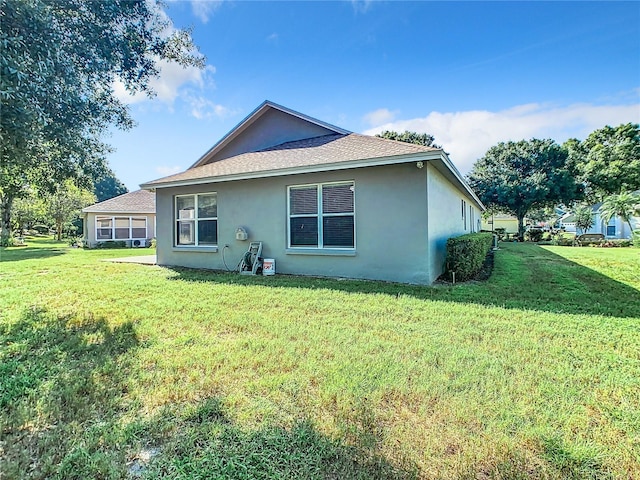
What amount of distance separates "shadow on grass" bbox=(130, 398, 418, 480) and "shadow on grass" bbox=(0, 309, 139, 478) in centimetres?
27

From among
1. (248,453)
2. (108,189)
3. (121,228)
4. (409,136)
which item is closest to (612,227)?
(409,136)

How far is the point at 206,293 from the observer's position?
6.53 meters

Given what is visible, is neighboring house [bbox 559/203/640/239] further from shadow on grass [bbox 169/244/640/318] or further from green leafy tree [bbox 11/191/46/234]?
green leafy tree [bbox 11/191/46/234]

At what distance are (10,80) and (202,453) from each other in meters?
4.10

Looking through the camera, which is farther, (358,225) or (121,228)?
(121,228)

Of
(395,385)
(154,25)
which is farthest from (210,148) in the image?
(395,385)

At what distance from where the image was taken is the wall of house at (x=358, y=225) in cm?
733

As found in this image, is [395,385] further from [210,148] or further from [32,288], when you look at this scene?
[210,148]

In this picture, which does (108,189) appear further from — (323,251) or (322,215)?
(323,251)

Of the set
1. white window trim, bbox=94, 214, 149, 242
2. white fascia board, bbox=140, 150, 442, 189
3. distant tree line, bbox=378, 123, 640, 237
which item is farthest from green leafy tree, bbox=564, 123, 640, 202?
white window trim, bbox=94, 214, 149, 242

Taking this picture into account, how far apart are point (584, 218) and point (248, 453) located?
35.0 m

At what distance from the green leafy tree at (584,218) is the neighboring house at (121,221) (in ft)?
117

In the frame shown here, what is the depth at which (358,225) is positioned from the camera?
26.0 ft

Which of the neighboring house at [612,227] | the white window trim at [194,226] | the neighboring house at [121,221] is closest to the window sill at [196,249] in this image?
the white window trim at [194,226]
